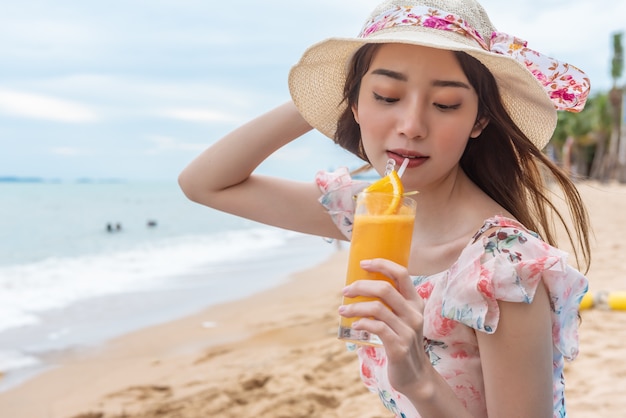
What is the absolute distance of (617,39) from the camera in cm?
3609

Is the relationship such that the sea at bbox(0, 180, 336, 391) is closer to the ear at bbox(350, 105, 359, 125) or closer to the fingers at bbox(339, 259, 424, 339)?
the ear at bbox(350, 105, 359, 125)

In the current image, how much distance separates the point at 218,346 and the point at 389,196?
425cm

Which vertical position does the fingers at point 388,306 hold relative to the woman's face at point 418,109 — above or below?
below

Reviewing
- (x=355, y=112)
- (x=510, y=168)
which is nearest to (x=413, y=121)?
(x=355, y=112)

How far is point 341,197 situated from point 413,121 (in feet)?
2.21

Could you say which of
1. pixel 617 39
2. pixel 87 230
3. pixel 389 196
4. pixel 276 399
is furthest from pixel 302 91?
pixel 617 39

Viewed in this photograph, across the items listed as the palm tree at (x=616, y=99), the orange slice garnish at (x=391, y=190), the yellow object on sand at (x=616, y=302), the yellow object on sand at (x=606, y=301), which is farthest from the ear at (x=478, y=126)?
the palm tree at (x=616, y=99)

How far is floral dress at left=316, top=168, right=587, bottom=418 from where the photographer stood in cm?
147

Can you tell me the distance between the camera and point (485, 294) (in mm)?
1469

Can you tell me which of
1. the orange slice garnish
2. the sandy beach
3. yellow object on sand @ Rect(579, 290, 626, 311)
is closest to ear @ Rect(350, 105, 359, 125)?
the orange slice garnish

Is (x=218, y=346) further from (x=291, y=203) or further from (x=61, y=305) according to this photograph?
(x=291, y=203)

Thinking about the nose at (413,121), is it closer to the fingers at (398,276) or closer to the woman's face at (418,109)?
the woman's face at (418,109)

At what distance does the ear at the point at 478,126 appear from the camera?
176cm

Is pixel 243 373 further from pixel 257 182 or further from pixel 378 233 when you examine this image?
pixel 378 233
